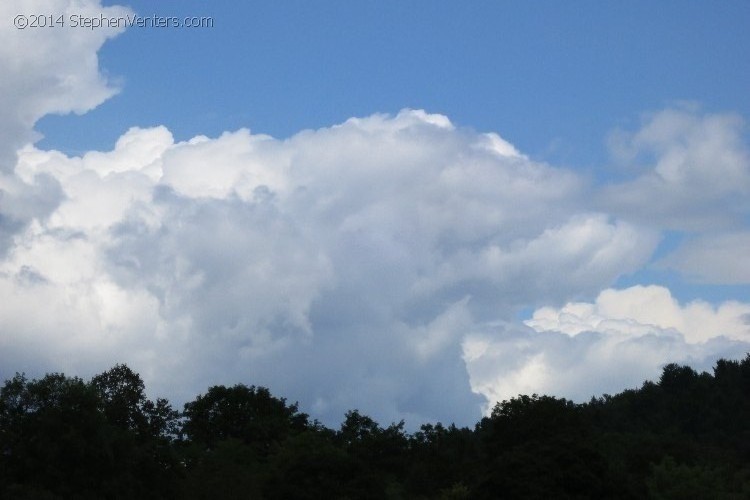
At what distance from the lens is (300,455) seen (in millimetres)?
68000

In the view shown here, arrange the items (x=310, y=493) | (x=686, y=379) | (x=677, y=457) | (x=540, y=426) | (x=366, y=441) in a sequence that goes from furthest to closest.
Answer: (x=686, y=379) → (x=366, y=441) → (x=677, y=457) → (x=540, y=426) → (x=310, y=493)

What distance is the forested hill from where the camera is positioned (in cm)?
5444

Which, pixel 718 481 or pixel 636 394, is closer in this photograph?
pixel 718 481

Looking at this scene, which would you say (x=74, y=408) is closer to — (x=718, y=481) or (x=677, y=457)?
(x=718, y=481)

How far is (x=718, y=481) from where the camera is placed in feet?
244

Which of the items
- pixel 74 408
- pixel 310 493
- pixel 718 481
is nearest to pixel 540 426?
pixel 718 481

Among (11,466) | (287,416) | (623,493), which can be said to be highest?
(287,416)

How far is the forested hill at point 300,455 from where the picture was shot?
179 feet

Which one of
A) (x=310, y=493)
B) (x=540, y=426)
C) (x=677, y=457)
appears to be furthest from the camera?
(x=677, y=457)

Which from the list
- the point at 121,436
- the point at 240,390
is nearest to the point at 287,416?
the point at 240,390

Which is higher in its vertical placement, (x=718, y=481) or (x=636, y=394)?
(x=636, y=394)

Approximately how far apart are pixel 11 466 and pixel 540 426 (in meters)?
38.8

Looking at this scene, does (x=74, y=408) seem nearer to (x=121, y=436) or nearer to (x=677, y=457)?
(x=121, y=436)

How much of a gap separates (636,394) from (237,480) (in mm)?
111223
